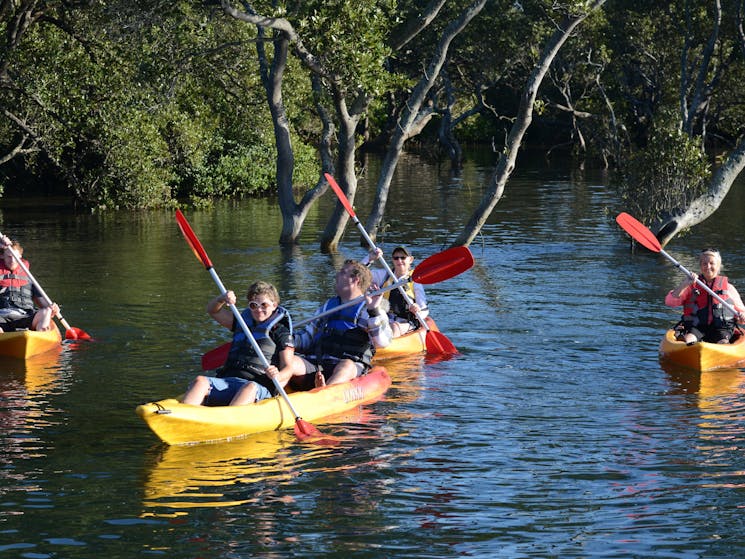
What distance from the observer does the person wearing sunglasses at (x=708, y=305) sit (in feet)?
38.0

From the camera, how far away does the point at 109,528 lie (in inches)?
274

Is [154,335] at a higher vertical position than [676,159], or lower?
lower

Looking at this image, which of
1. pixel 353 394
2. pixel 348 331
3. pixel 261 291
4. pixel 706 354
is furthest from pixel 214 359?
pixel 706 354

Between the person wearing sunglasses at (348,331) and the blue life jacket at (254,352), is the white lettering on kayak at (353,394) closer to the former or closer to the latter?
the person wearing sunglasses at (348,331)

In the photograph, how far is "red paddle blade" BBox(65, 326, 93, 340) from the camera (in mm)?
12617

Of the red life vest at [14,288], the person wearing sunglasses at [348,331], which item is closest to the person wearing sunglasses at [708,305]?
the person wearing sunglasses at [348,331]

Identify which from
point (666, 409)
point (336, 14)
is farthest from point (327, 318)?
point (336, 14)

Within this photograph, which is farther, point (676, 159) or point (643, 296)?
point (676, 159)

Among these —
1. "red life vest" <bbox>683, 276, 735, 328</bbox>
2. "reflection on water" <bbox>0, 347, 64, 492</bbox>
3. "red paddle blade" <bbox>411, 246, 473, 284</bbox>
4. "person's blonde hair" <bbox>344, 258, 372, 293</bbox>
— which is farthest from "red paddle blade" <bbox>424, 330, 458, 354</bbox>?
"reflection on water" <bbox>0, 347, 64, 492</bbox>

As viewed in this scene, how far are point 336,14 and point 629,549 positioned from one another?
11927mm

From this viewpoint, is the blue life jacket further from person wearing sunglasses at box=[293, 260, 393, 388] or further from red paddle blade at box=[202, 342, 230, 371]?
red paddle blade at box=[202, 342, 230, 371]

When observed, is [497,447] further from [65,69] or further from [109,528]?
[65,69]

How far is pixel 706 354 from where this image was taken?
1119cm

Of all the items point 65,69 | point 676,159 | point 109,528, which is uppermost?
point 65,69
